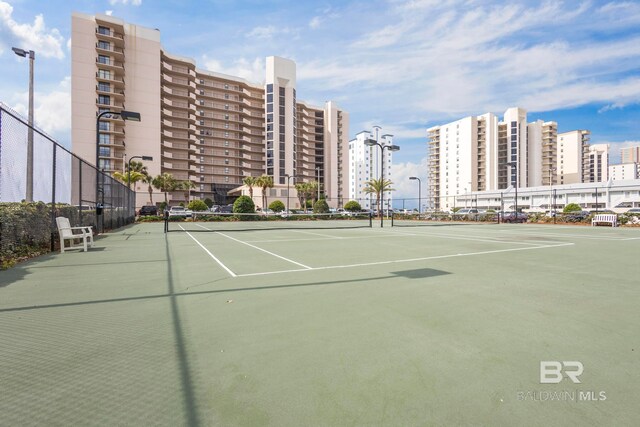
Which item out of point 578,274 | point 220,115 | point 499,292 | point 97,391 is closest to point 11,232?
point 97,391

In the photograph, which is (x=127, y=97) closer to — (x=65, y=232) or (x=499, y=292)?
(x=65, y=232)

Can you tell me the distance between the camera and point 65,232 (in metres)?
9.49

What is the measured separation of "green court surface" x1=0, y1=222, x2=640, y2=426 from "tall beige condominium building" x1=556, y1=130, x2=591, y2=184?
146 metres

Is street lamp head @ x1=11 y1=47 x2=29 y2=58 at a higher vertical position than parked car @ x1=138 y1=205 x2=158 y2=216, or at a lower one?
higher

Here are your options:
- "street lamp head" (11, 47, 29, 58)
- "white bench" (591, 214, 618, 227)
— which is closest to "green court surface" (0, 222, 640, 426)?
"street lamp head" (11, 47, 29, 58)

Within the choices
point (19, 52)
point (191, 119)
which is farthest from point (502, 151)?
point (19, 52)

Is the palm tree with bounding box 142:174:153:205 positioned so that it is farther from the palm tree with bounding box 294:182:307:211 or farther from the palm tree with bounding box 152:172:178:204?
the palm tree with bounding box 294:182:307:211

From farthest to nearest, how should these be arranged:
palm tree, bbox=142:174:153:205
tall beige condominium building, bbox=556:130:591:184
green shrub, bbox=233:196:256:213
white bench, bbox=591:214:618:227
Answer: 1. tall beige condominium building, bbox=556:130:591:184
2. palm tree, bbox=142:174:153:205
3. green shrub, bbox=233:196:256:213
4. white bench, bbox=591:214:618:227

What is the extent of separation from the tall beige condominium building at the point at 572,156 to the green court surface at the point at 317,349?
480 feet

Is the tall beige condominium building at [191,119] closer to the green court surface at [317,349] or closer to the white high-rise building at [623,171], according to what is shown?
the green court surface at [317,349]

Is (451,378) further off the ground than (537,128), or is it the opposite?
(537,128)

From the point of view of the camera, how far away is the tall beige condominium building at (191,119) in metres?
60.4

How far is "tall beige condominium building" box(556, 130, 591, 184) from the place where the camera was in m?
121

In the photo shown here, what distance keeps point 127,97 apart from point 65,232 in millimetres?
66488
